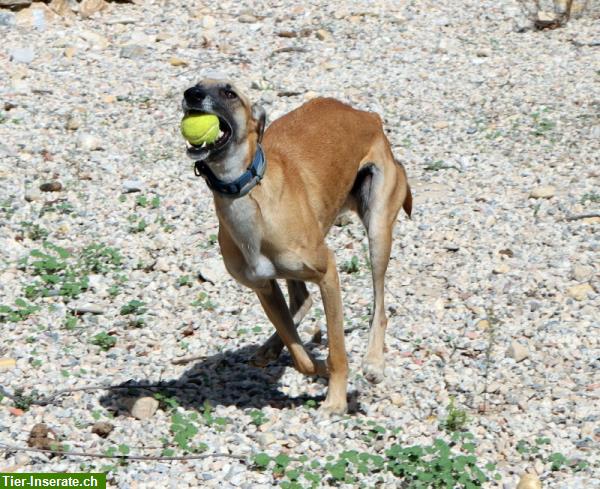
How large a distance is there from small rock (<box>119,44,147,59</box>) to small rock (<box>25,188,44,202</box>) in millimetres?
3842

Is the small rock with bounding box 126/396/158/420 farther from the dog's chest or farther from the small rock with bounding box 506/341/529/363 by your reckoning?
the small rock with bounding box 506/341/529/363

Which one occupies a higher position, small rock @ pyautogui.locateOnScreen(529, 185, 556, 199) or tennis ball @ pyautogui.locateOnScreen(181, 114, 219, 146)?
tennis ball @ pyautogui.locateOnScreen(181, 114, 219, 146)

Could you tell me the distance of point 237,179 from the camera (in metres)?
5.16

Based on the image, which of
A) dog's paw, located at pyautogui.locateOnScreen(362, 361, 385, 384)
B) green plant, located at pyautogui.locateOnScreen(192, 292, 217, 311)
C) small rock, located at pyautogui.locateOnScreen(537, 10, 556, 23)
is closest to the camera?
dog's paw, located at pyautogui.locateOnScreen(362, 361, 385, 384)

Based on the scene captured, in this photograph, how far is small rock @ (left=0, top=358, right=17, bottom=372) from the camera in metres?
6.28

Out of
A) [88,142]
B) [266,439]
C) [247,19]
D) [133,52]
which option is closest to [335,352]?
[266,439]

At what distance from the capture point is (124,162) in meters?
9.73

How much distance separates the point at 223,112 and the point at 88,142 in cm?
526

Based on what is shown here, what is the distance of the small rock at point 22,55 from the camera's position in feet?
39.7

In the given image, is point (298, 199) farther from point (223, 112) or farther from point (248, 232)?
point (223, 112)

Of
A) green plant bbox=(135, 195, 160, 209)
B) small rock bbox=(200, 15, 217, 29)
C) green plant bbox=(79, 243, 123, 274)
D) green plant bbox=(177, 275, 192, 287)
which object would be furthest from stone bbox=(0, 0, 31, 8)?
green plant bbox=(177, 275, 192, 287)

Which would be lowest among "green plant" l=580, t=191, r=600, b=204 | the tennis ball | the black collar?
"green plant" l=580, t=191, r=600, b=204

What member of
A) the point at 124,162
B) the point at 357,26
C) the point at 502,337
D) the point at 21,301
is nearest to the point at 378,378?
the point at 502,337

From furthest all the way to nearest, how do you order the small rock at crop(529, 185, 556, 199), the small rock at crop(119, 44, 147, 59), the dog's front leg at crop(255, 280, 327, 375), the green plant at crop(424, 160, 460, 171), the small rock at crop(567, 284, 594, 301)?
1. the small rock at crop(119, 44, 147, 59)
2. the green plant at crop(424, 160, 460, 171)
3. the small rock at crop(529, 185, 556, 199)
4. the small rock at crop(567, 284, 594, 301)
5. the dog's front leg at crop(255, 280, 327, 375)
